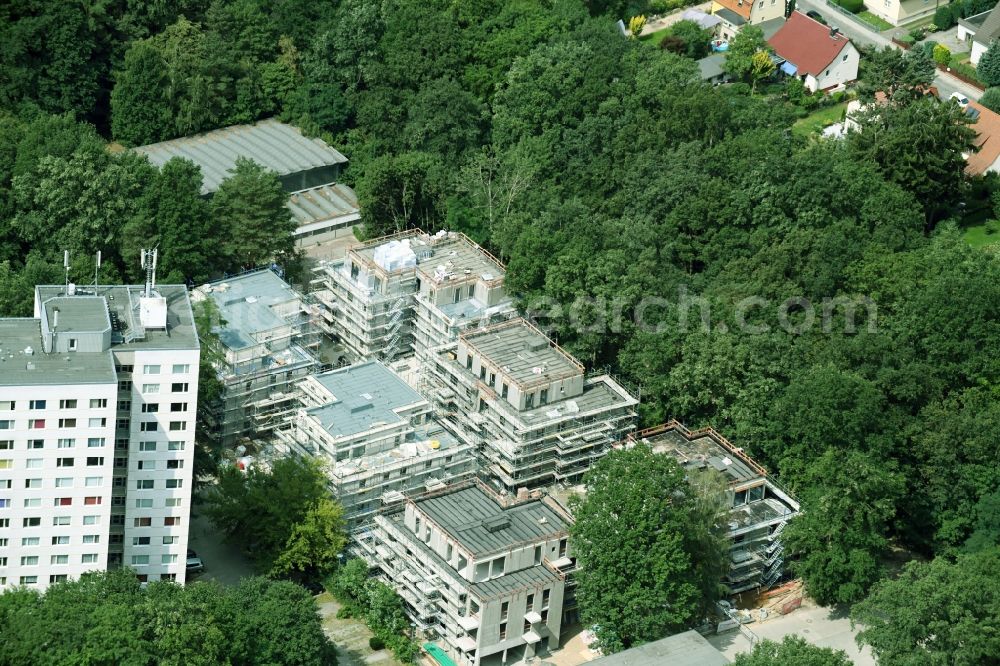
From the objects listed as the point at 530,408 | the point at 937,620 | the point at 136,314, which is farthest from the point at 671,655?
the point at 136,314

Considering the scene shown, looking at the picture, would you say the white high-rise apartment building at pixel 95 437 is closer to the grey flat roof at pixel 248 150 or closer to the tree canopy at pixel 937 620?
the grey flat roof at pixel 248 150

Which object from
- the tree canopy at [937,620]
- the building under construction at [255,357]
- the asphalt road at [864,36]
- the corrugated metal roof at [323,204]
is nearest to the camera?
the tree canopy at [937,620]

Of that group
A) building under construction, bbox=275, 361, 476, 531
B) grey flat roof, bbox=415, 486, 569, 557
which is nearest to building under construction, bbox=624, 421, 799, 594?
grey flat roof, bbox=415, 486, 569, 557

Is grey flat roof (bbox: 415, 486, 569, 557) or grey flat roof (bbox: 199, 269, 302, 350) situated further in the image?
grey flat roof (bbox: 199, 269, 302, 350)

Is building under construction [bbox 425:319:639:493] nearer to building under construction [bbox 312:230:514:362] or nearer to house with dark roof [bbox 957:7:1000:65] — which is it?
building under construction [bbox 312:230:514:362]

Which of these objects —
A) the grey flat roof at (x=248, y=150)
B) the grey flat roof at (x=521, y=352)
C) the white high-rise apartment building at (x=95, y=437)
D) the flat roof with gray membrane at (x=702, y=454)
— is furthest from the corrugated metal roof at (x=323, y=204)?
the white high-rise apartment building at (x=95, y=437)
